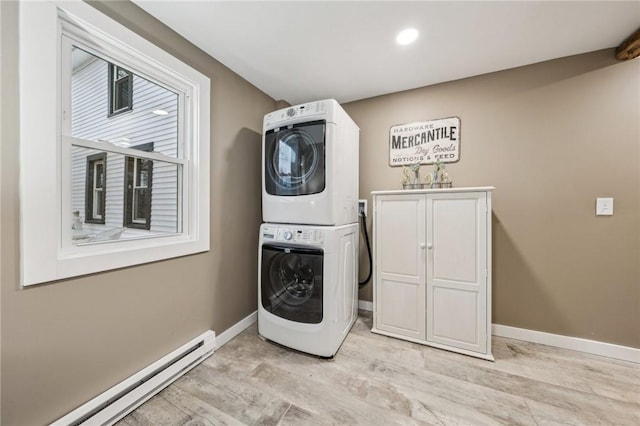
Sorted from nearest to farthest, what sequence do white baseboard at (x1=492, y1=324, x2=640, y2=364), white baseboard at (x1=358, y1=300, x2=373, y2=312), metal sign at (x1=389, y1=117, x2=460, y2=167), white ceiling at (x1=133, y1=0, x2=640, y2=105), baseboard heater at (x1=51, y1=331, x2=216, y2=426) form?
baseboard heater at (x1=51, y1=331, x2=216, y2=426), white ceiling at (x1=133, y1=0, x2=640, y2=105), white baseboard at (x1=492, y1=324, x2=640, y2=364), metal sign at (x1=389, y1=117, x2=460, y2=167), white baseboard at (x1=358, y1=300, x2=373, y2=312)

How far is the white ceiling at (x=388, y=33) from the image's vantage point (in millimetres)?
1385

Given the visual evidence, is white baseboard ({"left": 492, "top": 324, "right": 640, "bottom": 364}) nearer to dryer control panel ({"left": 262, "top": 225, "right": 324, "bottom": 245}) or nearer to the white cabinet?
the white cabinet

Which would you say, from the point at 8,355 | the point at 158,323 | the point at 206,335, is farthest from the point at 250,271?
the point at 8,355

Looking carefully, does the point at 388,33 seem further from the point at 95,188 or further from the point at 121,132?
the point at 95,188

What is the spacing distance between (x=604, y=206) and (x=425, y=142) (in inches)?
54.4

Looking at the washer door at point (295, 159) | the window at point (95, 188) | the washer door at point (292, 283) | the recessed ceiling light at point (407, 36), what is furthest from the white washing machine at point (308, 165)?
the window at point (95, 188)

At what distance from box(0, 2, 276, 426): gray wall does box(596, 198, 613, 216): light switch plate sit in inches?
111

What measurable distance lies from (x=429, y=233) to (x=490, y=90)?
141cm

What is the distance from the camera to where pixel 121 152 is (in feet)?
4.45

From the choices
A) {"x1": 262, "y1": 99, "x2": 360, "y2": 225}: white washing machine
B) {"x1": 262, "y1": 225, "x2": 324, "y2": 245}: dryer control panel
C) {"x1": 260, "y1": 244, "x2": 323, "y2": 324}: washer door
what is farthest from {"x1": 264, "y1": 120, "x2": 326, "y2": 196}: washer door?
{"x1": 260, "y1": 244, "x2": 323, "y2": 324}: washer door

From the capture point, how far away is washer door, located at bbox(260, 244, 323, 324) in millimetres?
1725

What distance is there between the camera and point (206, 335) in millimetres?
1734

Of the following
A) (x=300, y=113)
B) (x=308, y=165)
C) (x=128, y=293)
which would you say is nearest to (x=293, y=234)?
(x=308, y=165)

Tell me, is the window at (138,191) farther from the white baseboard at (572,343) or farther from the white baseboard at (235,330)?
the white baseboard at (572,343)
